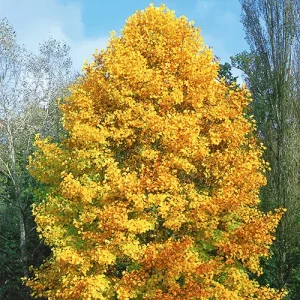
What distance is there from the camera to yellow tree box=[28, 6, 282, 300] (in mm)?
12375

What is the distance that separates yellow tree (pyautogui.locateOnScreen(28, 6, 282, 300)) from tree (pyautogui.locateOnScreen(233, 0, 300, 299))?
323 cm

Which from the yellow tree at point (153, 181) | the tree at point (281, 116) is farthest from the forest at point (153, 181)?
the tree at point (281, 116)

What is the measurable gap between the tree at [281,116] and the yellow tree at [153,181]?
10.6ft

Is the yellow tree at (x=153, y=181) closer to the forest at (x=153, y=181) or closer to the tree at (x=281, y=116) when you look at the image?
the forest at (x=153, y=181)


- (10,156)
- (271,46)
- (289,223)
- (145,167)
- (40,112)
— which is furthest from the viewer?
(40,112)

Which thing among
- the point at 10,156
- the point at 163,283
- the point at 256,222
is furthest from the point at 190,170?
the point at 10,156

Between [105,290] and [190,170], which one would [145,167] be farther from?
[105,290]

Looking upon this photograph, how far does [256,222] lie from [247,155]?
2018 millimetres

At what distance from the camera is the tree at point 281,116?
1753 cm

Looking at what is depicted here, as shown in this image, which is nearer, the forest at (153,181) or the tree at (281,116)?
the forest at (153,181)

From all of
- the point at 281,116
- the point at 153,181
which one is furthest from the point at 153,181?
the point at 281,116

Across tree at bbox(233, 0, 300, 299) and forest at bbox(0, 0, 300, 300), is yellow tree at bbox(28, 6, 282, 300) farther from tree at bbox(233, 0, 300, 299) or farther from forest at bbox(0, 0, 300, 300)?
tree at bbox(233, 0, 300, 299)

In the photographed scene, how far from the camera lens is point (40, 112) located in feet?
80.1

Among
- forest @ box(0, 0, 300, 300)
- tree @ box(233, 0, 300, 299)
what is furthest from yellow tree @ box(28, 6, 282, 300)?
tree @ box(233, 0, 300, 299)
